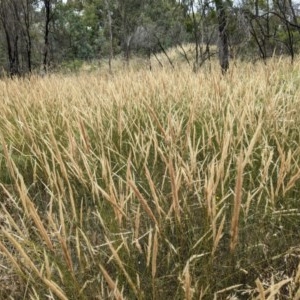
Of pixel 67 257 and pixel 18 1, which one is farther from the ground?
pixel 18 1

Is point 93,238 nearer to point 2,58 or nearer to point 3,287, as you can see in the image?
point 3,287

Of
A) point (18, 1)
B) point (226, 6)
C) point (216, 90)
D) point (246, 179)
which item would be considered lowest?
point (246, 179)

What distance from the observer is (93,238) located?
3.68ft

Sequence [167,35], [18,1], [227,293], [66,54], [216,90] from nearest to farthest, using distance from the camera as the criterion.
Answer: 1. [227,293]
2. [216,90]
3. [18,1]
4. [167,35]
5. [66,54]

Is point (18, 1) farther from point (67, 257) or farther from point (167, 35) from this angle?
point (167, 35)

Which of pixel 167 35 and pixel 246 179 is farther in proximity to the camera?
pixel 167 35

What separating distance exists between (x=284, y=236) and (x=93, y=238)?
52 cm

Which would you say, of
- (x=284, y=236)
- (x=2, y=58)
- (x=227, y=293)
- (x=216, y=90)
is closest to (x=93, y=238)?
(x=227, y=293)

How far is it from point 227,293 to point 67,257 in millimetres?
421

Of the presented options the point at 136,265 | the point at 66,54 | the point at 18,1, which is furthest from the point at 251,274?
the point at 66,54

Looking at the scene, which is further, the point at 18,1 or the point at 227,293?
the point at 18,1

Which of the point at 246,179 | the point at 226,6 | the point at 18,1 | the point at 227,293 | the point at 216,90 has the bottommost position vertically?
the point at 227,293

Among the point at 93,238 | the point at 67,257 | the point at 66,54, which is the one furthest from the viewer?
the point at 66,54

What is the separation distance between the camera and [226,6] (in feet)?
15.7
